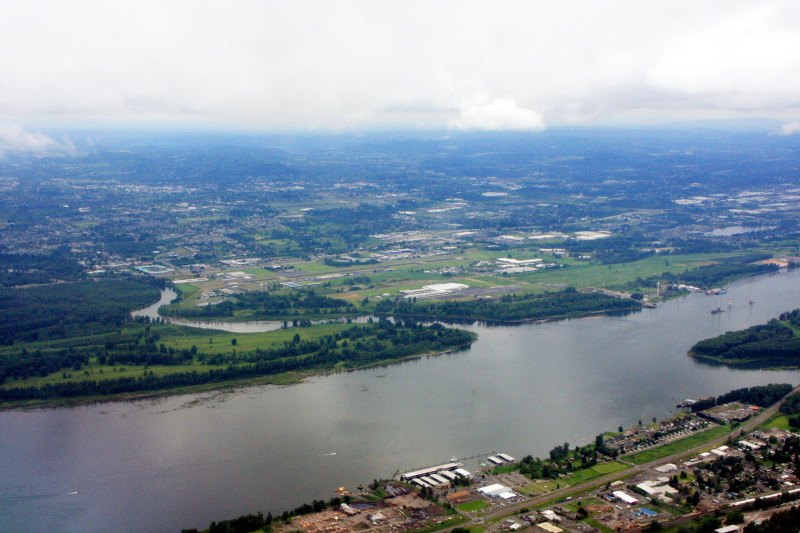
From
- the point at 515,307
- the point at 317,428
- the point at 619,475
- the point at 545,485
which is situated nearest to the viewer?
the point at 545,485

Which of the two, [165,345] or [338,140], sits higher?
[338,140]

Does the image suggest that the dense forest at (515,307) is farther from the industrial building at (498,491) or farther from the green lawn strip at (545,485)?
the industrial building at (498,491)

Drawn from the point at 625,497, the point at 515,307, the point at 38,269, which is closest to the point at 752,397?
the point at 625,497

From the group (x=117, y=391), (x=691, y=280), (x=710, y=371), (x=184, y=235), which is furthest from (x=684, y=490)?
(x=184, y=235)

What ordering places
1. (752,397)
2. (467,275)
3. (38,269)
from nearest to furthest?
(752,397) → (467,275) → (38,269)

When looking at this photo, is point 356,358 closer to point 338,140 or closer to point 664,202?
point 664,202

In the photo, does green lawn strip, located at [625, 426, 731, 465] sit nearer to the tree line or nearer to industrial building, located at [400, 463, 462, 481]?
industrial building, located at [400, 463, 462, 481]

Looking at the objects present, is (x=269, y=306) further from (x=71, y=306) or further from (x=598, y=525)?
(x=598, y=525)
